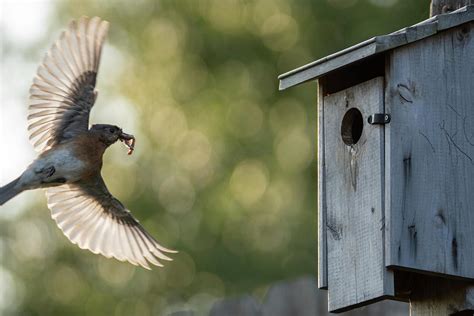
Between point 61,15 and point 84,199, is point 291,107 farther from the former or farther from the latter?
point 84,199

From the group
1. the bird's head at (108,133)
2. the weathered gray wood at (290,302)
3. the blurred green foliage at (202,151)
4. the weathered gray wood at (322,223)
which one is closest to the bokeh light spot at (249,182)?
the blurred green foliage at (202,151)

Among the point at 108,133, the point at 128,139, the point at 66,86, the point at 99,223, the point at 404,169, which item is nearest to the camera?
the point at 404,169

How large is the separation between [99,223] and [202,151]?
4.81 meters

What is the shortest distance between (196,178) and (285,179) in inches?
32.2

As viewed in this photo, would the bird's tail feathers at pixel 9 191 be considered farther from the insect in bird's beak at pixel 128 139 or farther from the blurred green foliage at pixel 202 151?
the blurred green foliage at pixel 202 151

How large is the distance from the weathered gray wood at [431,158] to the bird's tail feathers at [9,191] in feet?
7.65

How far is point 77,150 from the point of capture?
691 cm

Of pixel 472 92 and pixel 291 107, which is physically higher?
pixel 291 107

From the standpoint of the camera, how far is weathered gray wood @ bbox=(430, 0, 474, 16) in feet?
19.0

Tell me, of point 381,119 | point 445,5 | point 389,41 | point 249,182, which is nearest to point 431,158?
point 381,119

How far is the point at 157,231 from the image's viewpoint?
12109 millimetres

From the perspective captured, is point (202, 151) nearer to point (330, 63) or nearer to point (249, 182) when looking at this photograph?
point (249, 182)

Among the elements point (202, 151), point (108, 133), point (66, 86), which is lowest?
point (108, 133)

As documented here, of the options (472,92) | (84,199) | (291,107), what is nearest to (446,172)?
(472,92)
